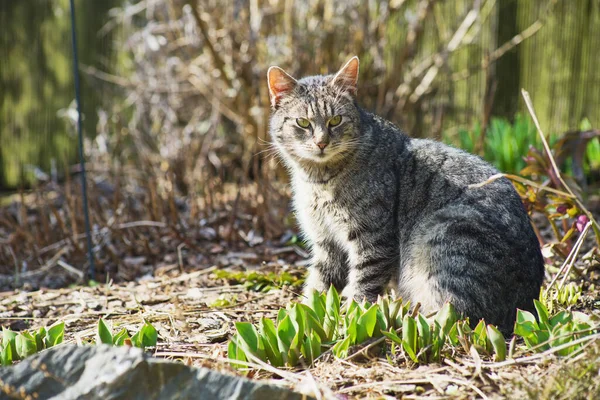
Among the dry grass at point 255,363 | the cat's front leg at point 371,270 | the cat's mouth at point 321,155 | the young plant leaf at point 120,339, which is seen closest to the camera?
the dry grass at point 255,363

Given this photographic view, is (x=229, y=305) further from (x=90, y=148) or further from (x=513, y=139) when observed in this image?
(x=90, y=148)

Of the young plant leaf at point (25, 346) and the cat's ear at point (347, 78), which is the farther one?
the cat's ear at point (347, 78)

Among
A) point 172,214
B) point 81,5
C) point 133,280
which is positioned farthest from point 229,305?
point 81,5

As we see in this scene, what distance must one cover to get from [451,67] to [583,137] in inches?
141

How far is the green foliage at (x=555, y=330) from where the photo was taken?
228cm

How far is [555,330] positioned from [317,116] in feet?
5.61

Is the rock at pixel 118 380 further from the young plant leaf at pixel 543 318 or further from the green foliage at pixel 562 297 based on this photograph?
the green foliage at pixel 562 297

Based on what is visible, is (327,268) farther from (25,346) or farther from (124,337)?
(25,346)

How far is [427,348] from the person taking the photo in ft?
7.85

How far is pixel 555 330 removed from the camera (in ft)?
7.84

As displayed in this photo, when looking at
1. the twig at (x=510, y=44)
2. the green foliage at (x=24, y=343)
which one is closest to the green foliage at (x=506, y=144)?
the twig at (x=510, y=44)

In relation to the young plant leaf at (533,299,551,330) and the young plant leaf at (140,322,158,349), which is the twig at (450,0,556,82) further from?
the young plant leaf at (140,322,158,349)

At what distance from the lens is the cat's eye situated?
3555mm

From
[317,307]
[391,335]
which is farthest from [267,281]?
[391,335]
